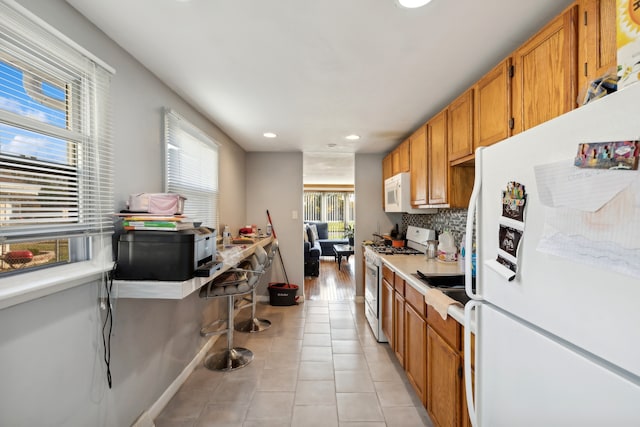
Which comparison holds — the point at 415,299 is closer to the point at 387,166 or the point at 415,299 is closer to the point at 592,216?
the point at 592,216

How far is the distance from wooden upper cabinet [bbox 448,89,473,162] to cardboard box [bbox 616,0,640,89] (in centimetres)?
124

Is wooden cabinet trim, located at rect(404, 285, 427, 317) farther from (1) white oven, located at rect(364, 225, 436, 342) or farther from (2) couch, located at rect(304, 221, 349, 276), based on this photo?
(2) couch, located at rect(304, 221, 349, 276)

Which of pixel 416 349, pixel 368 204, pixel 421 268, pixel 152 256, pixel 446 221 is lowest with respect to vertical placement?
pixel 416 349

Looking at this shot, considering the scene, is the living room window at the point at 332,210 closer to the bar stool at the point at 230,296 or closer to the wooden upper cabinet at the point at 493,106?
the bar stool at the point at 230,296

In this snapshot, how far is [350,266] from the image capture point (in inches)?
287

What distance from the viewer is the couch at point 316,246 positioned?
19.9ft

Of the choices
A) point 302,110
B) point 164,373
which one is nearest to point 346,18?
point 302,110

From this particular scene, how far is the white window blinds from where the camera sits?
1050 mm

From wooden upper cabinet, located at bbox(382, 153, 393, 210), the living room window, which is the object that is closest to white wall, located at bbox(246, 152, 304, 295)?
wooden upper cabinet, located at bbox(382, 153, 393, 210)

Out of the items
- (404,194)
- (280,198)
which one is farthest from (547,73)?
(280,198)

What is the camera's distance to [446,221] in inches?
116

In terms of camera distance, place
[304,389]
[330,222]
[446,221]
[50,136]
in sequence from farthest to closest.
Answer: [330,222] → [446,221] → [304,389] → [50,136]

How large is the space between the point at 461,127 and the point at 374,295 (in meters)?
1.89

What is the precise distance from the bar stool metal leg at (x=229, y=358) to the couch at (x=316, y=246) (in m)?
3.40
